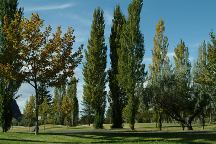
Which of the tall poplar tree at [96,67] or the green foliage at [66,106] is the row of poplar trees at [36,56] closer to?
the tall poplar tree at [96,67]

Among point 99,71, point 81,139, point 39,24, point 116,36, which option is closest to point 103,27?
point 116,36

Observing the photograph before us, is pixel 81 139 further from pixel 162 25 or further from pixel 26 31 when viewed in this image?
pixel 162 25

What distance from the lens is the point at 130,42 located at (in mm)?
53125

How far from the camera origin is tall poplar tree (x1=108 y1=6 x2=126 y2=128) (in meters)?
→ 57.1

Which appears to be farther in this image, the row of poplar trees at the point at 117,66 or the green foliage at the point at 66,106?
the green foliage at the point at 66,106

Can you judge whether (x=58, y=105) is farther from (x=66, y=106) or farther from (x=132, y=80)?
(x=132, y=80)

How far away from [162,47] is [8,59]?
98.8 ft

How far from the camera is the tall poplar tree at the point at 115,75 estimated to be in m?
57.1

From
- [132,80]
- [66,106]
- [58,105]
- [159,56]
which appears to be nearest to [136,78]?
[132,80]

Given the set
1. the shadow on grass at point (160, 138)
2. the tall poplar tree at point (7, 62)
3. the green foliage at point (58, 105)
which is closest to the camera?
the shadow on grass at point (160, 138)

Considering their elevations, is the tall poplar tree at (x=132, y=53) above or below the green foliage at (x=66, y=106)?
above

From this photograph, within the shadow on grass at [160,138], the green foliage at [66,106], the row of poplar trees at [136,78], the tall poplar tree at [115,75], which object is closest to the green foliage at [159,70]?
the row of poplar trees at [136,78]

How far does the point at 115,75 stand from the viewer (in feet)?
190

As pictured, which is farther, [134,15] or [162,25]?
[162,25]
